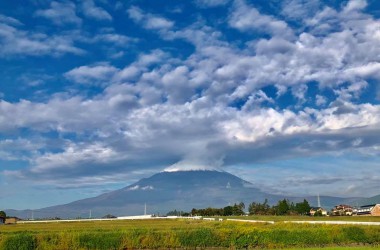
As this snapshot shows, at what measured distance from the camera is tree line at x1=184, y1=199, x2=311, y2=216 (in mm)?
147250

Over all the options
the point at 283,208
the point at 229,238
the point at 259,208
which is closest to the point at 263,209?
the point at 259,208

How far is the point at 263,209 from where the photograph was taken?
16438 cm

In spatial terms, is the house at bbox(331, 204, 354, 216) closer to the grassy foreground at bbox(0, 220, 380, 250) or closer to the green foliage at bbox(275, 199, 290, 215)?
the green foliage at bbox(275, 199, 290, 215)

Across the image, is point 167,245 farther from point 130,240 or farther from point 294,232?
point 294,232

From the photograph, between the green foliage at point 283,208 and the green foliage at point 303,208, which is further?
the green foliage at point 303,208

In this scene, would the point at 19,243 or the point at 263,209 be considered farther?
the point at 263,209

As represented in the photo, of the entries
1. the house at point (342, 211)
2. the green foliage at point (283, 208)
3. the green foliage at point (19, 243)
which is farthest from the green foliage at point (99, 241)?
the house at point (342, 211)

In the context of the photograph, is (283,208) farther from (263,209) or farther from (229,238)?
(229,238)

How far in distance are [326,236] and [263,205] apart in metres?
127

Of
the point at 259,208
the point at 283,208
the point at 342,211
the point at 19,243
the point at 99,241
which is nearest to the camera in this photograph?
the point at 19,243

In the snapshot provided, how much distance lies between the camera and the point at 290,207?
152875mm

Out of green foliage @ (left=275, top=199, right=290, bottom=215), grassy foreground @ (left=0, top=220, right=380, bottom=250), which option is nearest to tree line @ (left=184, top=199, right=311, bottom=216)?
green foliage @ (left=275, top=199, right=290, bottom=215)

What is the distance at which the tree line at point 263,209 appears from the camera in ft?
483

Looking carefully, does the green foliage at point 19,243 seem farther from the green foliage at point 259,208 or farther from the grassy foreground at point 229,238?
the green foliage at point 259,208
